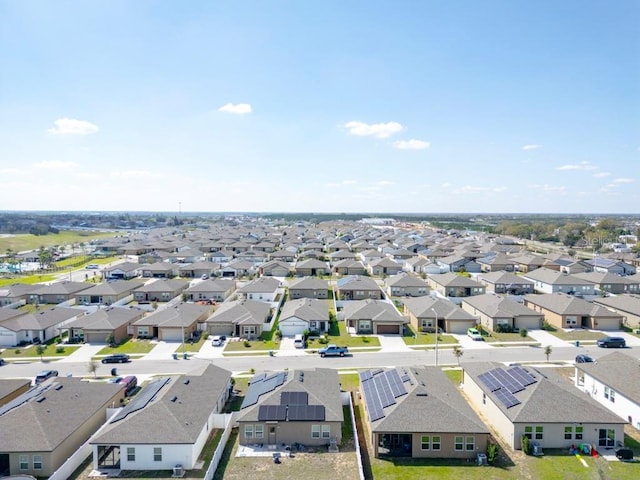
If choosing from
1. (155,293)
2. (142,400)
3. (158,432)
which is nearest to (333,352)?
(142,400)

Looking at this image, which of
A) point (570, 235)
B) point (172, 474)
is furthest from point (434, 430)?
point (570, 235)

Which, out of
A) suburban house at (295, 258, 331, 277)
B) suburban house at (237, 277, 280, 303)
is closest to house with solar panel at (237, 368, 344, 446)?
suburban house at (237, 277, 280, 303)

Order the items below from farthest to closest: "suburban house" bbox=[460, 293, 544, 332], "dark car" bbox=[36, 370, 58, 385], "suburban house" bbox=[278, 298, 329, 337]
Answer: "suburban house" bbox=[460, 293, 544, 332]
"suburban house" bbox=[278, 298, 329, 337]
"dark car" bbox=[36, 370, 58, 385]

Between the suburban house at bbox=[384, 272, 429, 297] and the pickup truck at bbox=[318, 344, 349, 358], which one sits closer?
the pickup truck at bbox=[318, 344, 349, 358]

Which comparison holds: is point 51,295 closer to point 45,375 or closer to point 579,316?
point 45,375

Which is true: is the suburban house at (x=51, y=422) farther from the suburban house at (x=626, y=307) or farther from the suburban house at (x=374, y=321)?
the suburban house at (x=626, y=307)

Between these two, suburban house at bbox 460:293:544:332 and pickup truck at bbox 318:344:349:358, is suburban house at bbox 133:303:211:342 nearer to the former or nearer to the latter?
pickup truck at bbox 318:344:349:358

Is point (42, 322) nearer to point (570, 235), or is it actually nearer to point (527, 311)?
point (527, 311)
